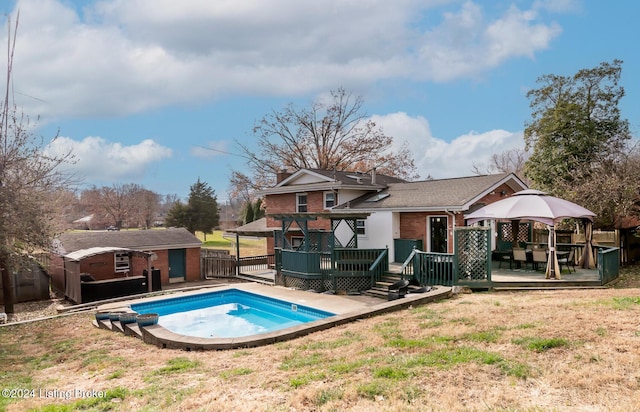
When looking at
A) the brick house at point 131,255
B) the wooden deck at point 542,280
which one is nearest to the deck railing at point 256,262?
the brick house at point 131,255

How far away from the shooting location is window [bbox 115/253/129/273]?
21.2 meters

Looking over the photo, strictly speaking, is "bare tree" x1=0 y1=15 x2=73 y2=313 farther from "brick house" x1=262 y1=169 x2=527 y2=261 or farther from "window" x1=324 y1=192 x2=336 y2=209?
"window" x1=324 y1=192 x2=336 y2=209

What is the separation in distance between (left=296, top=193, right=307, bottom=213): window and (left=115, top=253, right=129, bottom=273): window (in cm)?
980

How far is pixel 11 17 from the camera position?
Result: 31.7 ft

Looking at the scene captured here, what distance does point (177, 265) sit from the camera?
77.9 ft

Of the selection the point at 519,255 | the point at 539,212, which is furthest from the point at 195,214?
the point at 539,212

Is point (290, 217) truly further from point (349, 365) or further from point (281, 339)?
point (349, 365)

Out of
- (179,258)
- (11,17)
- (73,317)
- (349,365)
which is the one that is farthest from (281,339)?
(179,258)

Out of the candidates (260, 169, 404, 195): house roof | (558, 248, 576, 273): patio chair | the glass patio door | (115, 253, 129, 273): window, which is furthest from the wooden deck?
(115, 253, 129, 273): window

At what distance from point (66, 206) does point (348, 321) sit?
1432cm

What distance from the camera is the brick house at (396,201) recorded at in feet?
59.3

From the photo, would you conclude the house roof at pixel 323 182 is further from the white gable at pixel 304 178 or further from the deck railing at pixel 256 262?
the deck railing at pixel 256 262

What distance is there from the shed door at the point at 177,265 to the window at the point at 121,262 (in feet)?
8.28

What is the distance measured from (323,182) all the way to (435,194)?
6.57 metres
